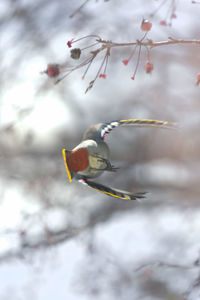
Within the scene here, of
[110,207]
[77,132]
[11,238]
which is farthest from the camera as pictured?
[110,207]

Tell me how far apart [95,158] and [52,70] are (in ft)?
1.50

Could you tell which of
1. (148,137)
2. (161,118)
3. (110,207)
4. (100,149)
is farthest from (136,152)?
(100,149)

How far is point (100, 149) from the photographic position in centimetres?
166

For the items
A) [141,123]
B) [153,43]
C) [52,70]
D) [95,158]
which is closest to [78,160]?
[95,158]

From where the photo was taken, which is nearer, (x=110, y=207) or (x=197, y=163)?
(x=197, y=163)

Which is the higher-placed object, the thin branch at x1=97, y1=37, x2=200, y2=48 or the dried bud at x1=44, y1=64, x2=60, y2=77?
the thin branch at x1=97, y1=37, x2=200, y2=48

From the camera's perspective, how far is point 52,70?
159cm

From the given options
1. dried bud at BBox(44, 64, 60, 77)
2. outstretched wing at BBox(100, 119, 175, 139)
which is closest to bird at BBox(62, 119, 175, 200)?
outstretched wing at BBox(100, 119, 175, 139)

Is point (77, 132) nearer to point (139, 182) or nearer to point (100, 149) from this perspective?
point (139, 182)

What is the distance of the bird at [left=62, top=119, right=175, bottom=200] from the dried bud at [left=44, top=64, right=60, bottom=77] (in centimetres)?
34

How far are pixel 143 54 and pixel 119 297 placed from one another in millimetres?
2579

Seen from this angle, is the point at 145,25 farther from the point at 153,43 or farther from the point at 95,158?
the point at 95,158

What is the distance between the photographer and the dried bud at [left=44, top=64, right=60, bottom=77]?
5.18 feet

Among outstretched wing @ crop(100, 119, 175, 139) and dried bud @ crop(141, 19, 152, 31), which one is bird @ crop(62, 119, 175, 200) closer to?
outstretched wing @ crop(100, 119, 175, 139)
